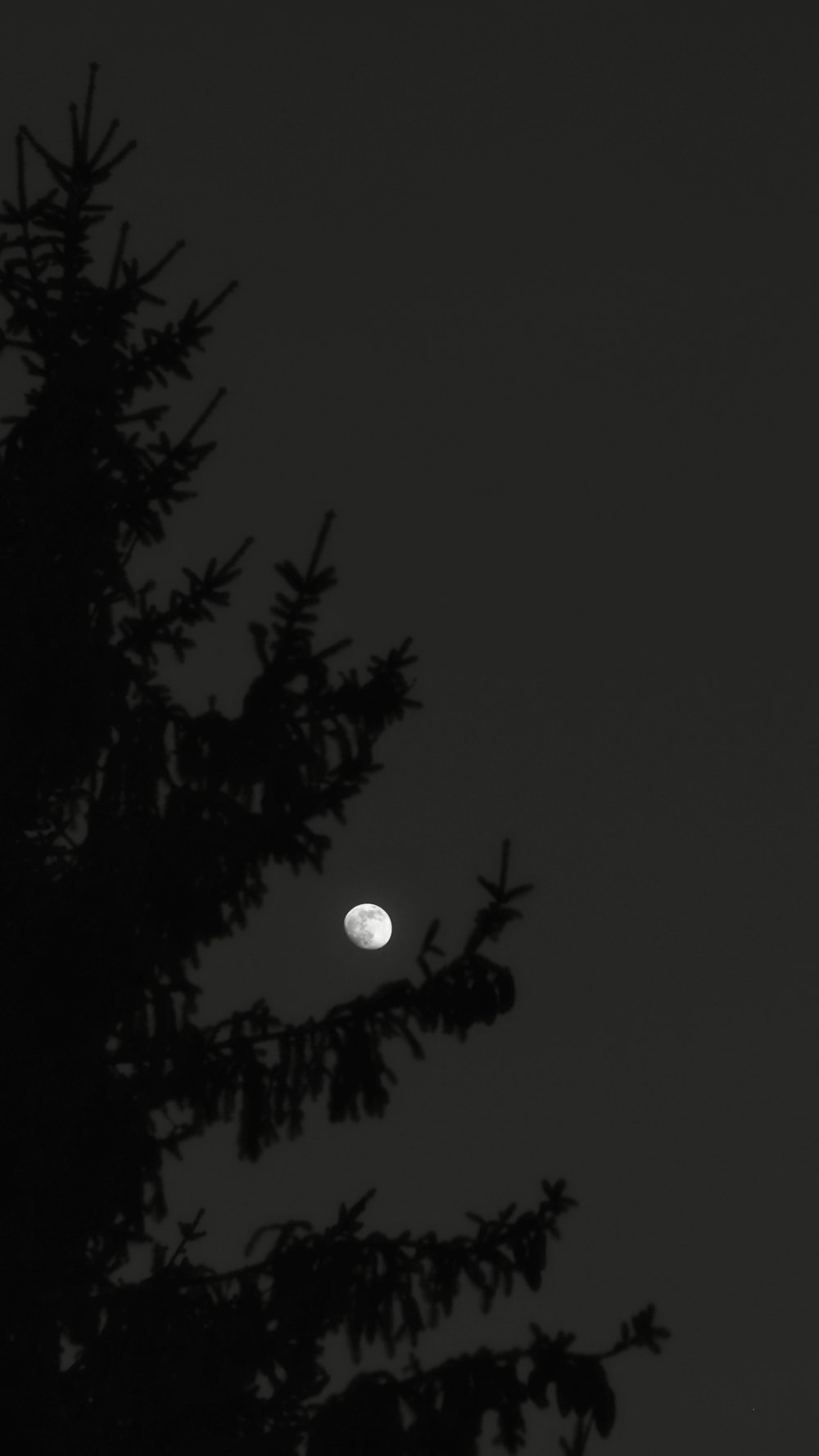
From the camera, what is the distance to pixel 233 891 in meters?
8.77

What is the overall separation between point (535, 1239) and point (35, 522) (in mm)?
4301

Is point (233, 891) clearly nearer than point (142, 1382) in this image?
No

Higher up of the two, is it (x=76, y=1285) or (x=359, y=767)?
(x=359, y=767)

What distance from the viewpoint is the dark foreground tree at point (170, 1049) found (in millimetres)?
7820

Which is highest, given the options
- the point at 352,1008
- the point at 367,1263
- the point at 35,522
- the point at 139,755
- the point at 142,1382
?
the point at 35,522

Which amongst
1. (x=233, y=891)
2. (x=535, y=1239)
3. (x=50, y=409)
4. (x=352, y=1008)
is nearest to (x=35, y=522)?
(x=50, y=409)

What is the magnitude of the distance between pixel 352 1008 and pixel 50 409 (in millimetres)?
3708

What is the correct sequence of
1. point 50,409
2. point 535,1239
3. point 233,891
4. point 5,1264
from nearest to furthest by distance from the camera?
point 5,1264, point 535,1239, point 233,891, point 50,409

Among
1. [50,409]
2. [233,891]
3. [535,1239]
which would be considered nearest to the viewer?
[535,1239]

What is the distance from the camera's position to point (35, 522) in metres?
9.31

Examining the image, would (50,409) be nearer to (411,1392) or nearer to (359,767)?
(359,767)

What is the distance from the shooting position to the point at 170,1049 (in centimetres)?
841

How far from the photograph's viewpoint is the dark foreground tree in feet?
25.7

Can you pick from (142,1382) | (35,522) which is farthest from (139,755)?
(142,1382)
